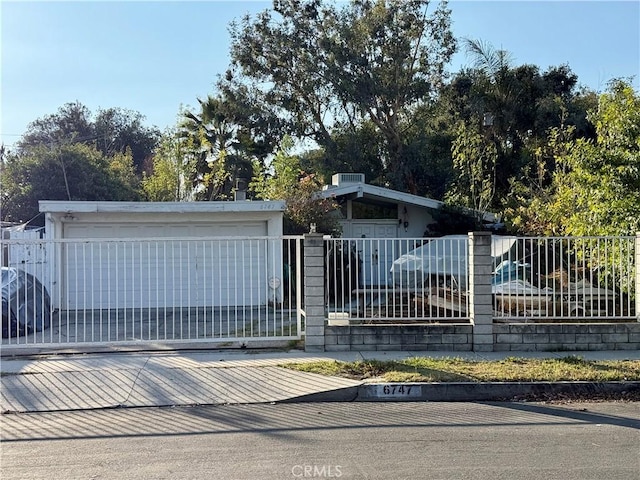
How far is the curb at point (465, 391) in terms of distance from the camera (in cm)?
701

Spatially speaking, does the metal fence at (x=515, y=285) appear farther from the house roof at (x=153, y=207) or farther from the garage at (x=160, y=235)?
the house roof at (x=153, y=207)

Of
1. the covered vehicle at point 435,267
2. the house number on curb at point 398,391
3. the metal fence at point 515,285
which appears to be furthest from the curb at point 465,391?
the covered vehicle at point 435,267

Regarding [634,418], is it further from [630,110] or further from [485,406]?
[630,110]

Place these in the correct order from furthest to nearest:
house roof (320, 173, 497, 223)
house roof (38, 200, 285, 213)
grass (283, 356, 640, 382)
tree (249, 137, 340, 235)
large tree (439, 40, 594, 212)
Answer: large tree (439, 40, 594, 212), house roof (320, 173, 497, 223), tree (249, 137, 340, 235), house roof (38, 200, 285, 213), grass (283, 356, 640, 382)

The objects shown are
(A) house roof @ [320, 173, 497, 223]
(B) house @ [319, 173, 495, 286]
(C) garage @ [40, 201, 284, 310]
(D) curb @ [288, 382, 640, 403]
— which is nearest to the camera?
(D) curb @ [288, 382, 640, 403]

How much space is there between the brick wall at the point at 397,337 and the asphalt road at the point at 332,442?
2.34 m

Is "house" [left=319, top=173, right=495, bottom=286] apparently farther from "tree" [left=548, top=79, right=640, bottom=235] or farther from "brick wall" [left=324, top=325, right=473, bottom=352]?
"brick wall" [left=324, top=325, right=473, bottom=352]

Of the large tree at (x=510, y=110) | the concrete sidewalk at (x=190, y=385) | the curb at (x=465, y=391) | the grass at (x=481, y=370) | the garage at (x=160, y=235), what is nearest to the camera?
the concrete sidewalk at (x=190, y=385)

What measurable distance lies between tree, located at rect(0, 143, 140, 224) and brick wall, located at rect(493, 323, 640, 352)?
2537cm

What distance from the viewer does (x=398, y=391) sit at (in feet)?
23.2

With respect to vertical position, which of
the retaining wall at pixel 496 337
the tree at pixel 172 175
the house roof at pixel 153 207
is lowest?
the retaining wall at pixel 496 337

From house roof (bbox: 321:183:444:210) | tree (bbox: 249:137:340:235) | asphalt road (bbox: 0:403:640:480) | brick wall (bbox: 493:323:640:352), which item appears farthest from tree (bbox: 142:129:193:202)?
asphalt road (bbox: 0:403:640:480)

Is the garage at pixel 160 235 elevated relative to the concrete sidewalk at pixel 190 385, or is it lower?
elevated
